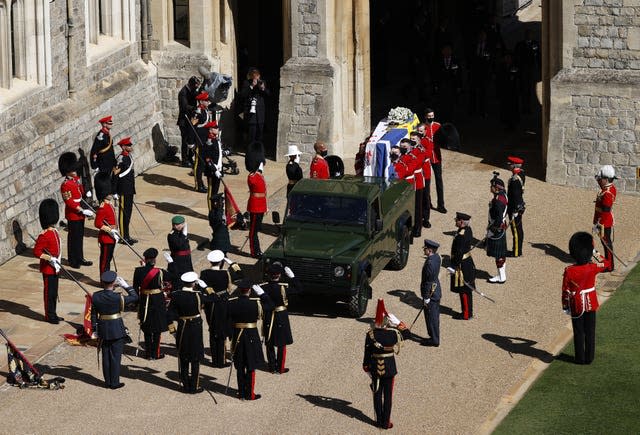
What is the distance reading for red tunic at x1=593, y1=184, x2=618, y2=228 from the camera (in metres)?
27.2

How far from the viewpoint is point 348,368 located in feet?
74.6

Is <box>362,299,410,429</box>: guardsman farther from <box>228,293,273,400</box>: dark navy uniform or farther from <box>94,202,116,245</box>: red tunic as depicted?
<box>94,202,116,245</box>: red tunic

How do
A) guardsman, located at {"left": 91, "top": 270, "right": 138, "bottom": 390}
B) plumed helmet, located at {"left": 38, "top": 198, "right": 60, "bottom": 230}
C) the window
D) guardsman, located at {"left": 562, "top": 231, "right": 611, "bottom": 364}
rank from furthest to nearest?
the window
plumed helmet, located at {"left": 38, "top": 198, "right": 60, "bottom": 230}
guardsman, located at {"left": 562, "top": 231, "right": 611, "bottom": 364}
guardsman, located at {"left": 91, "top": 270, "right": 138, "bottom": 390}

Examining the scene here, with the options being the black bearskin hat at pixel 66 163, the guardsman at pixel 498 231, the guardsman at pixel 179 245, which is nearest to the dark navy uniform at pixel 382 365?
the guardsman at pixel 179 245

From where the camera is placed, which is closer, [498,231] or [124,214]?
[498,231]

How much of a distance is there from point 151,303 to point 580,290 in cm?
581

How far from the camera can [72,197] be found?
2694cm

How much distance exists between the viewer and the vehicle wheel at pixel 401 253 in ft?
87.9

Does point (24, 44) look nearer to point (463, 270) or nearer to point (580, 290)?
point (463, 270)

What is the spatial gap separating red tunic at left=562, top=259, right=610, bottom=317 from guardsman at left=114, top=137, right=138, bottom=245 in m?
8.17

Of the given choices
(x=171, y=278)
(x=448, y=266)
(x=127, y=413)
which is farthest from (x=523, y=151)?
(x=127, y=413)

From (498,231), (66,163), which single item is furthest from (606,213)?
(66,163)

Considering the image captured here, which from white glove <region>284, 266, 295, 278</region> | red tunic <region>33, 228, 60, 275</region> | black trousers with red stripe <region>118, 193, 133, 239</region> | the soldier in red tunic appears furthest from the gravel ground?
black trousers with red stripe <region>118, 193, 133, 239</region>

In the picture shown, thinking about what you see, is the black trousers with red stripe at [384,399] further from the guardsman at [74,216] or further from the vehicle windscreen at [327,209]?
the guardsman at [74,216]
